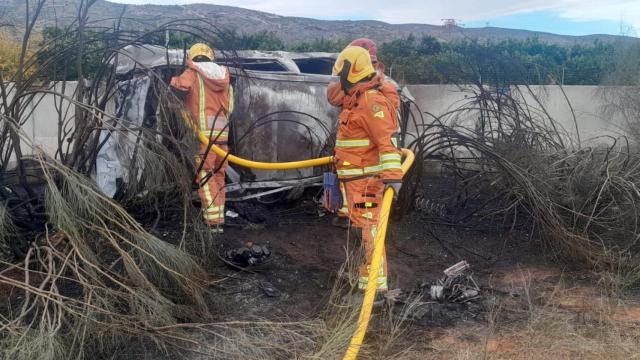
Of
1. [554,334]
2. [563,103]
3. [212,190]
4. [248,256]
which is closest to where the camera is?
[554,334]

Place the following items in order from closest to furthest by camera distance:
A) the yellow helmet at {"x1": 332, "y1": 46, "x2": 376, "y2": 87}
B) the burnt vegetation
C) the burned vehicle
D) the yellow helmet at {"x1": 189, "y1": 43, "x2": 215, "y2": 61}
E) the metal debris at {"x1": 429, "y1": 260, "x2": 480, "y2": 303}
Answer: the burnt vegetation
the yellow helmet at {"x1": 332, "y1": 46, "x2": 376, "y2": 87}
the metal debris at {"x1": 429, "y1": 260, "x2": 480, "y2": 303}
the yellow helmet at {"x1": 189, "y1": 43, "x2": 215, "y2": 61}
the burned vehicle

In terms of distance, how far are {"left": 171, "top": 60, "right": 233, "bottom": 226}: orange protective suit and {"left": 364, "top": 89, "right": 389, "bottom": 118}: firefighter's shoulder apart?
1.81 meters

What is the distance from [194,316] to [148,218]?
1.40 meters

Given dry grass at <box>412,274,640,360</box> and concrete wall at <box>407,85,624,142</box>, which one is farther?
concrete wall at <box>407,85,624,142</box>

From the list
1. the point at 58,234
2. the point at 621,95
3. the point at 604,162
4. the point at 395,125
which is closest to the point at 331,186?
the point at 395,125

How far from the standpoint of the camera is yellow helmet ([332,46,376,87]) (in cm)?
434

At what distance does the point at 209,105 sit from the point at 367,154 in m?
2.09

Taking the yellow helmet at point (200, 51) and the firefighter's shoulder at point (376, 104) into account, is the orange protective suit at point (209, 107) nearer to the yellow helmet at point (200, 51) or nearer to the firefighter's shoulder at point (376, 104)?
the yellow helmet at point (200, 51)

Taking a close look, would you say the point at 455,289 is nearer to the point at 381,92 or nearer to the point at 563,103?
the point at 381,92

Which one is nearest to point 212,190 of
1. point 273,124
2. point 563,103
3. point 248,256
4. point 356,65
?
point 248,256

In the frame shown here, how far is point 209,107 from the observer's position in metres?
5.76

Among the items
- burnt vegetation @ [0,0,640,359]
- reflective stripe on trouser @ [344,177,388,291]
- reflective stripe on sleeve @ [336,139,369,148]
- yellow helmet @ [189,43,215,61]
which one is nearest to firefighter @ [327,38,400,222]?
reflective stripe on trouser @ [344,177,388,291]

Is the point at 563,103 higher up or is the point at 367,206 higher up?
the point at 563,103

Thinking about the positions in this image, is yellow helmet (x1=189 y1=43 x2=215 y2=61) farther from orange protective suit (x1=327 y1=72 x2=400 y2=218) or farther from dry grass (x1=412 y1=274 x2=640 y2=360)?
dry grass (x1=412 y1=274 x2=640 y2=360)
